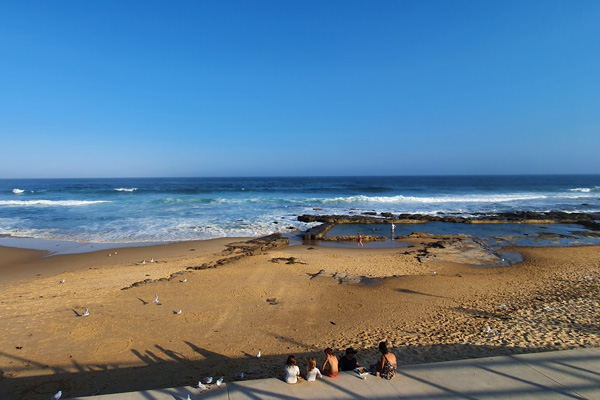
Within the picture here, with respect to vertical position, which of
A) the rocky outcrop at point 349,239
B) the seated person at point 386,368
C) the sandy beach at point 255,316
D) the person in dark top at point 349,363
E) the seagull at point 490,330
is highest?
the seated person at point 386,368

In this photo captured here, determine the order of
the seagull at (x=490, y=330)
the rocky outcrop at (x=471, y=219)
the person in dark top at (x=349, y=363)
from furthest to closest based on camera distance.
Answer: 1. the rocky outcrop at (x=471, y=219)
2. the seagull at (x=490, y=330)
3. the person in dark top at (x=349, y=363)

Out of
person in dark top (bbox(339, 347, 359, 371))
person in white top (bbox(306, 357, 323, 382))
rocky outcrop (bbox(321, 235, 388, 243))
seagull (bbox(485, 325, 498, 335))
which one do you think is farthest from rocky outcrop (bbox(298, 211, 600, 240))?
person in white top (bbox(306, 357, 323, 382))

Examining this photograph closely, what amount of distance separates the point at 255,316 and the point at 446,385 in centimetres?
493

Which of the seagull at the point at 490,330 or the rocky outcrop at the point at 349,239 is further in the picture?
the rocky outcrop at the point at 349,239

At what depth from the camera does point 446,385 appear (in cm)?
471

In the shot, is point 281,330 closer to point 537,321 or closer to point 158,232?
point 537,321

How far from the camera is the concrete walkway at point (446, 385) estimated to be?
4520 mm

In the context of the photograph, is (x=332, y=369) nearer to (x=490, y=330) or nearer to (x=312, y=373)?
(x=312, y=373)

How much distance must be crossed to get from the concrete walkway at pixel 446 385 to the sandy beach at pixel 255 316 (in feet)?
3.14

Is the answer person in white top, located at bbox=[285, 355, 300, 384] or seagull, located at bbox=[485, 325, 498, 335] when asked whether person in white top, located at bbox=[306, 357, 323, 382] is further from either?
seagull, located at bbox=[485, 325, 498, 335]

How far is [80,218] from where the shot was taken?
26.3 metres

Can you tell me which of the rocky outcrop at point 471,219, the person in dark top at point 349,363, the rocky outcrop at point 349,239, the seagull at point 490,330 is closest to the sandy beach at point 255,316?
the seagull at point 490,330

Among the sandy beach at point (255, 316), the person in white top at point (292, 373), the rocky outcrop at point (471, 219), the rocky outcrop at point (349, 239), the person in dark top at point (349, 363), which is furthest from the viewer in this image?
the rocky outcrop at point (471, 219)

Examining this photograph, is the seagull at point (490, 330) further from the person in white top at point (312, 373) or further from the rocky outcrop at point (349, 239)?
the rocky outcrop at point (349, 239)
